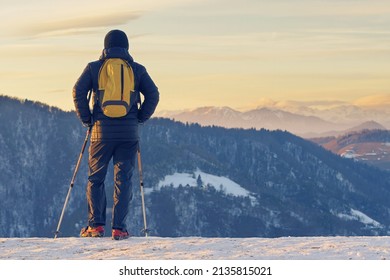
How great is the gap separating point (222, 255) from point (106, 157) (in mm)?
4214

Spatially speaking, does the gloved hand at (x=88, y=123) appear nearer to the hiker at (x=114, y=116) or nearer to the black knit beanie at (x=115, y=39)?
the hiker at (x=114, y=116)

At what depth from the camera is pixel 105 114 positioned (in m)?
18.0

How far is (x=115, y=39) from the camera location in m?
18.0

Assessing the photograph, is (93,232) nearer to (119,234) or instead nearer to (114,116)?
(119,234)

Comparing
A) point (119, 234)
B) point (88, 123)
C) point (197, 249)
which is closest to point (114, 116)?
point (88, 123)

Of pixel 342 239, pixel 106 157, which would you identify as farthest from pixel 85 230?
pixel 342 239

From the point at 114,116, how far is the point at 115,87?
0.61 meters

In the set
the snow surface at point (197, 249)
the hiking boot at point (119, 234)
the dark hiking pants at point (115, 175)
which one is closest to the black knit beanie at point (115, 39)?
the dark hiking pants at point (115, 175)

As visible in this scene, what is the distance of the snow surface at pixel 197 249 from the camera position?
1492 cm

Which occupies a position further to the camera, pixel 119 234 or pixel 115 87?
pixel 115 87

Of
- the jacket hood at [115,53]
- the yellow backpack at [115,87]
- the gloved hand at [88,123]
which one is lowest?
the gloved hand at [88,123]

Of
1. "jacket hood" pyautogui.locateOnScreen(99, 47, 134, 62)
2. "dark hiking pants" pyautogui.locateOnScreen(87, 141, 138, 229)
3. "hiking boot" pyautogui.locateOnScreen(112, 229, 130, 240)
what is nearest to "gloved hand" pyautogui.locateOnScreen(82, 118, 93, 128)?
"dark hiking pants" pyautogui.locateOnScreen(87, 141, 138, 229)

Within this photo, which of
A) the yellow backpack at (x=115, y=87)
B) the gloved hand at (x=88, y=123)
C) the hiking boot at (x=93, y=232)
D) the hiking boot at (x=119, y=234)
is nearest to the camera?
the hiking boot at (x=119, y=234)
